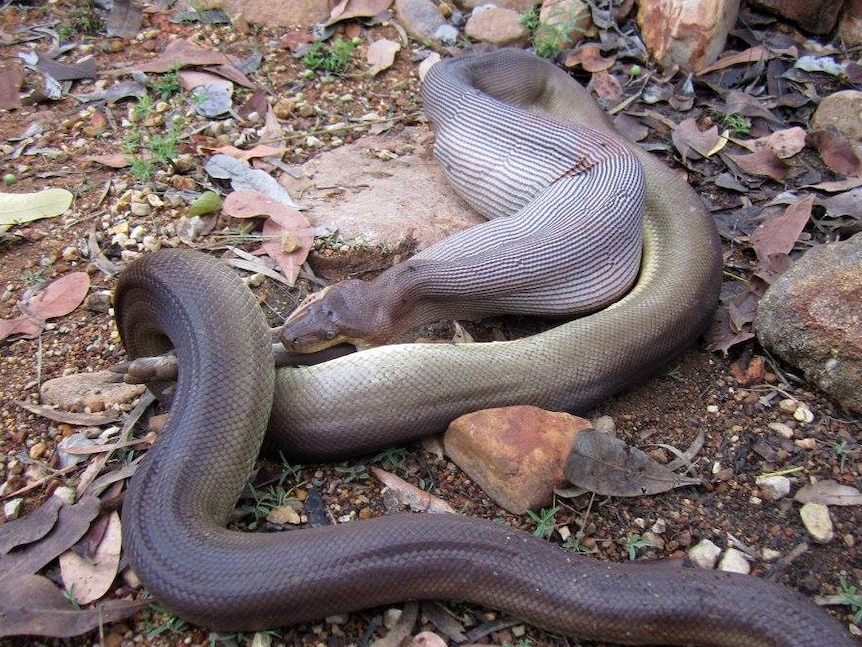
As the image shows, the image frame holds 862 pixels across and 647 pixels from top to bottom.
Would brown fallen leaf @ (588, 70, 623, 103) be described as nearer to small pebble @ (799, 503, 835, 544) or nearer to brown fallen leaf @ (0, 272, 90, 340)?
small pebble @ (799, 503, 835, 544)

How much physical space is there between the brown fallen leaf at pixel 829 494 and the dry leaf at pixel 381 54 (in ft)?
13.5

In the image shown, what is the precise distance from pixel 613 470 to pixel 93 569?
80.5 inches

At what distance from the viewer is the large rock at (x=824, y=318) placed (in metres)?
3.20

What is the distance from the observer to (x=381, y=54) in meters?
5.71

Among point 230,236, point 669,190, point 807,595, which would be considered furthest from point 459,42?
point 807,595

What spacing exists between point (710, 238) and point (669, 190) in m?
0.45

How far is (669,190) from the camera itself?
431 cm

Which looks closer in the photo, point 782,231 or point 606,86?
point 782,231

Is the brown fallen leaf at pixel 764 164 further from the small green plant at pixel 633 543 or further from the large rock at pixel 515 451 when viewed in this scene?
the small green plant at pixel 633 543

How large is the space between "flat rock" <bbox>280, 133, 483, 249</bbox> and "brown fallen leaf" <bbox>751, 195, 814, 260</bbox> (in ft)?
5.16

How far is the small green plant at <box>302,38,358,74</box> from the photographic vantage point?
555cm

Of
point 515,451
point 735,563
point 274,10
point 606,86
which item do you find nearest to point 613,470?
point 515,451

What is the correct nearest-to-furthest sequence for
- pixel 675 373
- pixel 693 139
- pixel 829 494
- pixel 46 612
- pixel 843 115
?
pixel 46 612, pixel 829 494, pixel 675 373, pixel 843 115, pixel 693 139

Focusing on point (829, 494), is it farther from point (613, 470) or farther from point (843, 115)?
point (843, 115)
